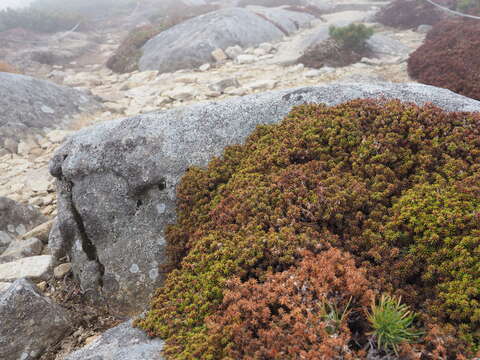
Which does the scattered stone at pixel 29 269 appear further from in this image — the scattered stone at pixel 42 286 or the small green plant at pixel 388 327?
the small green plant at pixel 388 327

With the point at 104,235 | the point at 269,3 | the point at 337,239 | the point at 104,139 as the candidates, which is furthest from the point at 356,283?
the point at 269,3

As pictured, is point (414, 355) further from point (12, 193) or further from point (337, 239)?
point (12, 193)

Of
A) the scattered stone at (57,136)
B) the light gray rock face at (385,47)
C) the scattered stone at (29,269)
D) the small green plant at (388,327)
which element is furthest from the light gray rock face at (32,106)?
the light gray rock face at (385,47)

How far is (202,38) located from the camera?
19594 mm

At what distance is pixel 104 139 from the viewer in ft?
18.7

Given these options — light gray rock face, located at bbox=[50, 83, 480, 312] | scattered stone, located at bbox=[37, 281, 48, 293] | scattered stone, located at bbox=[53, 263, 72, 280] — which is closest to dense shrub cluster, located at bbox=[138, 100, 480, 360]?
light gray rock face, located at bbox=[50, 83, 480, 312]

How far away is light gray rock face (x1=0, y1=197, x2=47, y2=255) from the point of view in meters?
7.08

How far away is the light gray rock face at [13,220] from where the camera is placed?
7.08 meters

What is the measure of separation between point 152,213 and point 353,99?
138 inches

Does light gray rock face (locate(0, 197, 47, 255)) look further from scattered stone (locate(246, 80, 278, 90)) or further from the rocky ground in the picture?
scattered stone (locate(246, 80, 278, 90))

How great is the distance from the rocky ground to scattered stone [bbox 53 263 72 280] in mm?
19

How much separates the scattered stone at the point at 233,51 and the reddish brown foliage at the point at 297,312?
17108mm

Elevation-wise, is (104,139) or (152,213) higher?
(104,139)

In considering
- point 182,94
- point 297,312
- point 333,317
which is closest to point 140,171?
point 297,312
